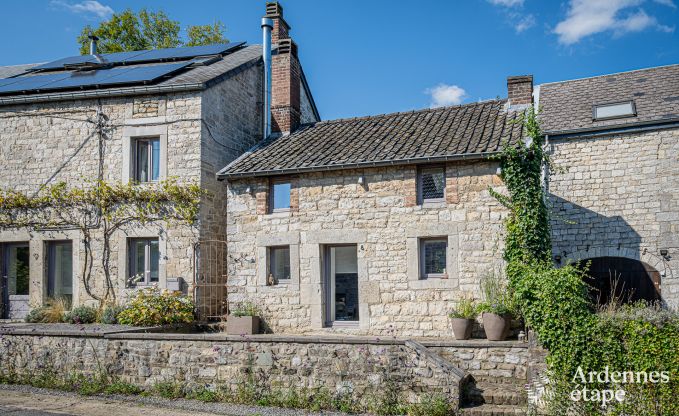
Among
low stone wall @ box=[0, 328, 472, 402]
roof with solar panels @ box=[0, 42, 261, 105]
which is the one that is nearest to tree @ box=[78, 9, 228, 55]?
roof with solar panels @ box=[0, 42, 261, 105]

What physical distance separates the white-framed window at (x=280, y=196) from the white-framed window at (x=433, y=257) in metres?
3.19

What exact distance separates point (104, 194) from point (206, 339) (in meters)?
5.85

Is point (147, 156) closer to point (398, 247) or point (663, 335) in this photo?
point (398, 247)

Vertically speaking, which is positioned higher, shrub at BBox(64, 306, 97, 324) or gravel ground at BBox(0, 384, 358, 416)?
shrub at BBox(64, 306, 97, 324)

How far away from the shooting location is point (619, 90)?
1683 cm

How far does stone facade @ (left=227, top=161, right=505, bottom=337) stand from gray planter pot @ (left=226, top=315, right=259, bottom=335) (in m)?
0.35

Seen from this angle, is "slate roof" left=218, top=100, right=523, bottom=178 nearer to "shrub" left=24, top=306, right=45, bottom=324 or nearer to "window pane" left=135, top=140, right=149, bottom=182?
"window pane" left=135, top=140, right=149, bottom=182

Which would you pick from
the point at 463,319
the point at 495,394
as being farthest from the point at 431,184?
the point at 495,394

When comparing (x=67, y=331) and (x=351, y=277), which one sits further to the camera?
(x=351, y=277)

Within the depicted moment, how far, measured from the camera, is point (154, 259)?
1390cm

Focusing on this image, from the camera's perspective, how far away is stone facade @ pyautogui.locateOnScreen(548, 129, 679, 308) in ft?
47.8

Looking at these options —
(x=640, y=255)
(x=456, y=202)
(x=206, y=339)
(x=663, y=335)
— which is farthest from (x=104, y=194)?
(x=640, y=255)

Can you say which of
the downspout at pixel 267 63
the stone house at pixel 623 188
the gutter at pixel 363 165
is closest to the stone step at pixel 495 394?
the gutter at pixel 363 165

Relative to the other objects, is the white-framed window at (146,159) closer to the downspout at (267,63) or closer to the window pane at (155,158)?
the window pane at (155,158)
